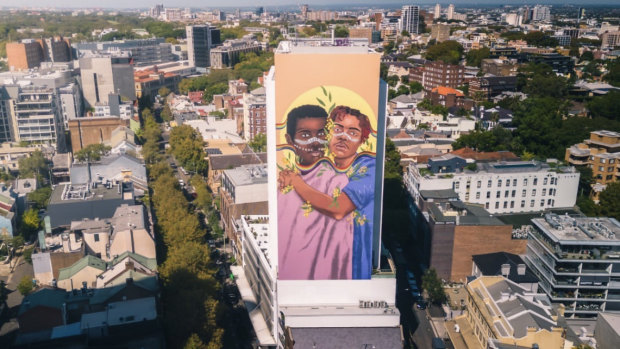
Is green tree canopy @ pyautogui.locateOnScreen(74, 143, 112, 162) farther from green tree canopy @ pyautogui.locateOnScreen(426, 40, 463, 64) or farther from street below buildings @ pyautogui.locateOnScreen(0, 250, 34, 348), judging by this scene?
green tree canopy @ pyautogui.locateOnScreen(426, 40, 463, 64)

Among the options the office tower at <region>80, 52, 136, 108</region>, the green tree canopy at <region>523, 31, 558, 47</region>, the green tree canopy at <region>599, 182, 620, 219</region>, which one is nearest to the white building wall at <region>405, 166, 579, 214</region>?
the green tree canopy at <region>599, 182, 620, 219</region>

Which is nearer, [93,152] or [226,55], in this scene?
[93,152]

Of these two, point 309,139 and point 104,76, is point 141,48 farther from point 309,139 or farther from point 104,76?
point 309,139

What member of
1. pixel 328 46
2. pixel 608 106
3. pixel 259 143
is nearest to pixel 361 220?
pixel 328 46

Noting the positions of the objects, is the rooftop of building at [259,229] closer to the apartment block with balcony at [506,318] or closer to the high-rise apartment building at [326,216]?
the high-rise apartment building at [326,216]

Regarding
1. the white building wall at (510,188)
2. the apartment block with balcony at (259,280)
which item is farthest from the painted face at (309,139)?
the white building wall at (510,188)

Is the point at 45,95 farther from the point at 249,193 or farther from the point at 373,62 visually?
the point at 373,62
